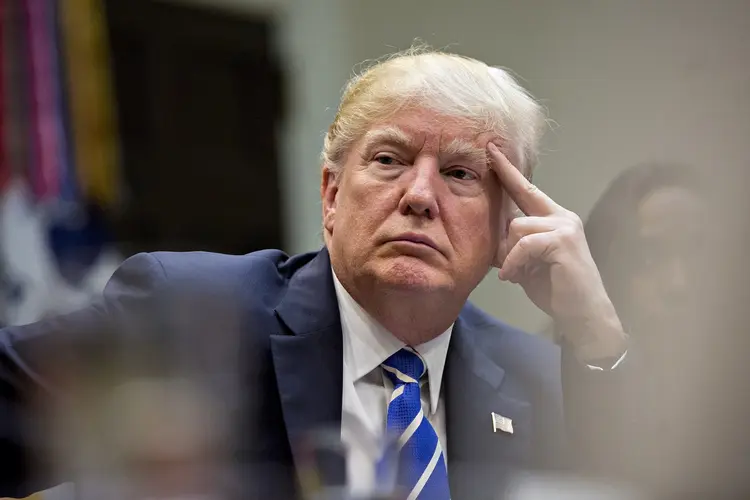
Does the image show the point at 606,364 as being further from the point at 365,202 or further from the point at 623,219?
the point at 365,202

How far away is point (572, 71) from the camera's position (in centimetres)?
116

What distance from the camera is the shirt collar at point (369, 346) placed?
127 cm

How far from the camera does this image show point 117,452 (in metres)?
0.64

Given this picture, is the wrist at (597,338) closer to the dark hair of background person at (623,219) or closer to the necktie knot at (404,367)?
the dark hair of background person at (623,219)

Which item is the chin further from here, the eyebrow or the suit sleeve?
the suit sleeve

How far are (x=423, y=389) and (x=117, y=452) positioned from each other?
73 centimetres

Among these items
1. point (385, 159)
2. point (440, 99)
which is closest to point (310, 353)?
point (385, 159)

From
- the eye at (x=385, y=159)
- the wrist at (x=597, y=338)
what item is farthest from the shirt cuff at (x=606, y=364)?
the eye at (x=385, y=159)

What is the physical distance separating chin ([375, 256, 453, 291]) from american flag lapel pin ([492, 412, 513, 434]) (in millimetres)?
215

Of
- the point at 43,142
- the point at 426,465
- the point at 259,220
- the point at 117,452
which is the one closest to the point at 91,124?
the point at 43,142

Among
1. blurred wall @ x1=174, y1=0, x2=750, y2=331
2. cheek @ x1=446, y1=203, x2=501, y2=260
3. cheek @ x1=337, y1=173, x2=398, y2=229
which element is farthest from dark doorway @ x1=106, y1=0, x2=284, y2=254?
cheek @ x1=446, y1=203, x2=501, y2=260

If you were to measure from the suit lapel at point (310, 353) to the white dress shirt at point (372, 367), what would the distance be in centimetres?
1

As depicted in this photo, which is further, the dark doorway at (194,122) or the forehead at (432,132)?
the forehead at (432,132)

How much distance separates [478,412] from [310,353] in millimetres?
265
